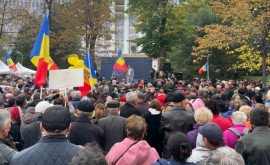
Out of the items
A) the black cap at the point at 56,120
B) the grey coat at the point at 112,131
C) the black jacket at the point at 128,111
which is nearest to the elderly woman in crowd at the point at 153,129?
the black jacket at the point at 128,111

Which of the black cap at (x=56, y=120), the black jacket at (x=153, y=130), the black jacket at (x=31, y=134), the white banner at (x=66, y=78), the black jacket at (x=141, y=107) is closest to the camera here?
the black cap at (x=56, y=120)

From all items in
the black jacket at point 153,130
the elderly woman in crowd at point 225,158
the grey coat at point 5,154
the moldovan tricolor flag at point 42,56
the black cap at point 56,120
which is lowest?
the black jacket at point 153,130

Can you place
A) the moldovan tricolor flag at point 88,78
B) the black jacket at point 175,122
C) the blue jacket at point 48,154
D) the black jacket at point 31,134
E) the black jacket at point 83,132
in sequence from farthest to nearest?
the moldovan tricolor flag at point 88,78, the black jacket at point 175,122, the black jacket at point 31,134, the black jacket at point 83,132, the blue jacket at point 48,154

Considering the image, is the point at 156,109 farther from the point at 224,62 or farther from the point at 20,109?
the point at 224,62

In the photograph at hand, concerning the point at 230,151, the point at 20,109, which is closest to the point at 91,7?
the point at 20,109

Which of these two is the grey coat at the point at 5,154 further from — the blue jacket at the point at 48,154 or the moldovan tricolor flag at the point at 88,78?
the moldovan tricolor flag at the point at 88,78

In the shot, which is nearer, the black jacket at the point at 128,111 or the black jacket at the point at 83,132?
the black jacket at the point at 83,132

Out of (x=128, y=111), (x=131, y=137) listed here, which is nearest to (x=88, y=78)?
(x=128, y=111)

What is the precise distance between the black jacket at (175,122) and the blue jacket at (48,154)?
11.2 ft

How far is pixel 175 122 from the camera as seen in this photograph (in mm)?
6441

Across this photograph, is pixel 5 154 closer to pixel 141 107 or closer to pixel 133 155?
pixel 133 155

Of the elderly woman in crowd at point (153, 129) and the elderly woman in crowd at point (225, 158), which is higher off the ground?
the elderly woman in crowd at point (225, 158)

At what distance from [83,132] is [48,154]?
2210mm

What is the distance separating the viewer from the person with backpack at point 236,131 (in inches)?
213
